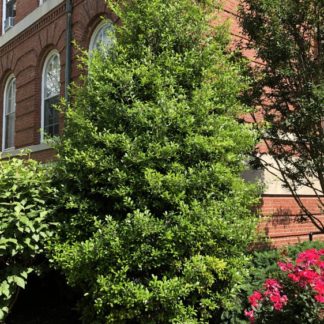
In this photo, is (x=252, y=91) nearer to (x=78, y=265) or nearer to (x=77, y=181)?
(x=77, y=181)

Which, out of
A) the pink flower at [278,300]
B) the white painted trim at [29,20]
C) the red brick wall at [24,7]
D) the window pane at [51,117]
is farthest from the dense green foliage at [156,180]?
the red brick wall at [24,7]

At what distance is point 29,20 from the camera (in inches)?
536

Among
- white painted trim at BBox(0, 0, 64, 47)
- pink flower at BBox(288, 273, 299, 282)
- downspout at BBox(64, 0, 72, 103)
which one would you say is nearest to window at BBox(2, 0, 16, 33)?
white painted trim at BBox(0, 0, 64, 47)

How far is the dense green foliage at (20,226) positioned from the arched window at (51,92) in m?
7.27

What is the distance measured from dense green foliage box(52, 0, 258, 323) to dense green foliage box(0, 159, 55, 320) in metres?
0.23

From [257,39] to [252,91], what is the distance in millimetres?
744

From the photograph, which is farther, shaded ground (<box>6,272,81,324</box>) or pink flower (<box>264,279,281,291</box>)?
shaded ground (<box>6,272,81,324</box>)

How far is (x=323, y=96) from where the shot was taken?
5.82 meters

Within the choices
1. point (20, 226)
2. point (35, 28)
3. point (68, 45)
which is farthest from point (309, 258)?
point (35, 28)

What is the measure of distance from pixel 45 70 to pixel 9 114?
3.00 m

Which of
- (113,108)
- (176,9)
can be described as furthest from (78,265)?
(176,9)

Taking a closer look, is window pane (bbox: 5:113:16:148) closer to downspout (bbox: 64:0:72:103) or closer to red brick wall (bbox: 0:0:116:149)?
red brick wall (bbox: 0:0:116:149)

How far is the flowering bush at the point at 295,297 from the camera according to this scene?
4.24 m

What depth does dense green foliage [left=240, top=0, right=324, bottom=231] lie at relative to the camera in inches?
247
